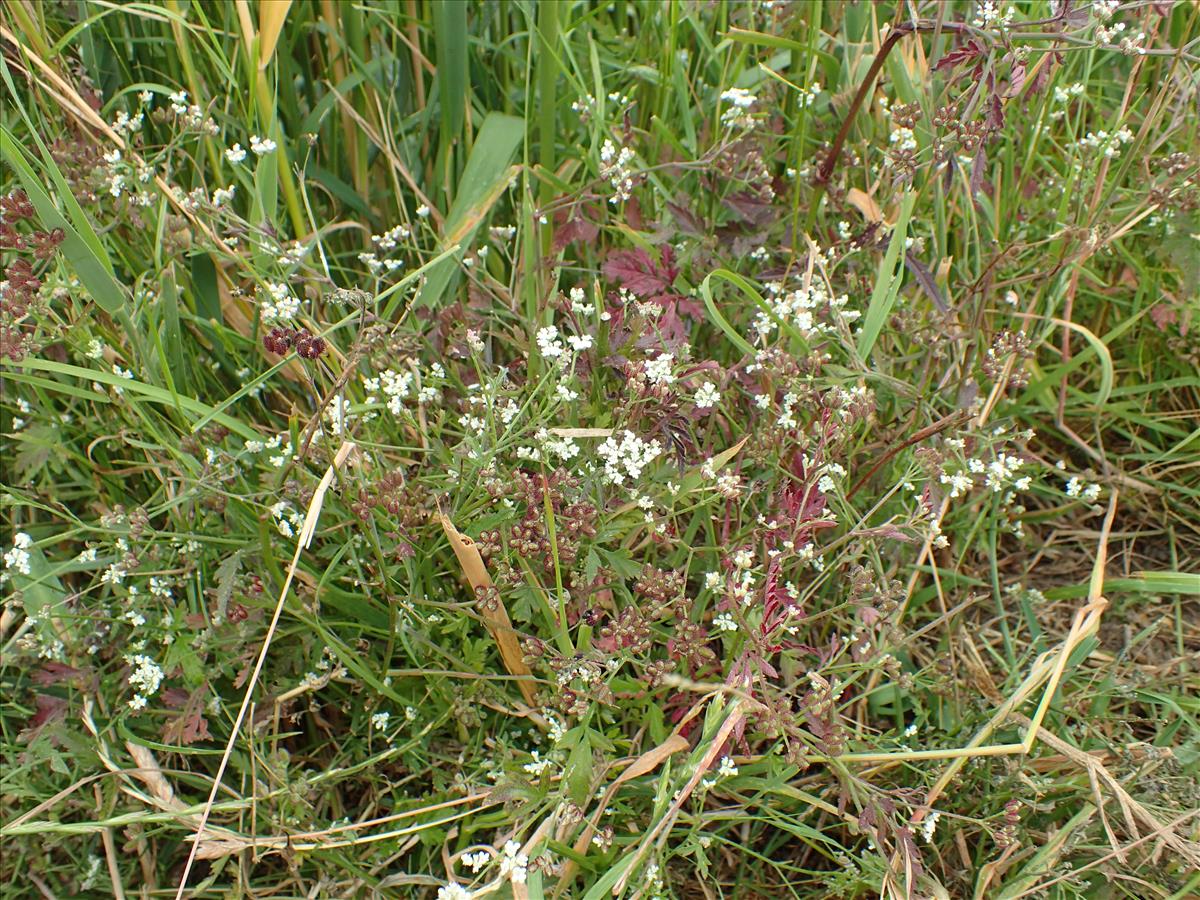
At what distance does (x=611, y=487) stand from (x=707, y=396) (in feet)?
0.82

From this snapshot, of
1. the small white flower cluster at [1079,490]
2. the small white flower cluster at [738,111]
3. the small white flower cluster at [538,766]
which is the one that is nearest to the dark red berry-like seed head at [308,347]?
the small white flower cluster at [538,766]

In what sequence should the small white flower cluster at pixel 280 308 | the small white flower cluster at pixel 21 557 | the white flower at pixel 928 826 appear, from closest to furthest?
the white flower at pixel 928 826, the small white flower cluster at pixel 280 308, the small white flower cluster at pixel 21 557

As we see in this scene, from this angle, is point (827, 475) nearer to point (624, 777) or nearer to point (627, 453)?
point (627, 453)

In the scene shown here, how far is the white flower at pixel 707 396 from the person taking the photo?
66.5 inches

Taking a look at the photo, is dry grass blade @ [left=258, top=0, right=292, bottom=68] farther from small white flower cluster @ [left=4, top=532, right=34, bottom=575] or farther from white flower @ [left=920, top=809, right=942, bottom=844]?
white flower @ [left=920, top=809, right=942, bottom=844]

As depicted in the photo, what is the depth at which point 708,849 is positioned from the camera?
6.08 ft

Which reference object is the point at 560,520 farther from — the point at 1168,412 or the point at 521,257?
the point at 1168,412

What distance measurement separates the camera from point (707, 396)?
1723mm

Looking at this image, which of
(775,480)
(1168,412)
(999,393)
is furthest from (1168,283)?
(775,480)

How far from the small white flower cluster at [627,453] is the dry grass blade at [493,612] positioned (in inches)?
9.3

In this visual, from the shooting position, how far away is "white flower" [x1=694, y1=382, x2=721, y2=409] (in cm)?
169

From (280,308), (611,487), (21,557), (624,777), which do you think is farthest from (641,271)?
(21,557)

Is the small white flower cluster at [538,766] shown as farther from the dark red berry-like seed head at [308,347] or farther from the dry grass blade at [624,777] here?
the dark red berry-like seed head at [308,347]

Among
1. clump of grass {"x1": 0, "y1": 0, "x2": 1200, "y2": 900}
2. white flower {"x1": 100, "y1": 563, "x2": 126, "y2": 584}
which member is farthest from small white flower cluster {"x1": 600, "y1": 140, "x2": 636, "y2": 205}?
white flower {"x1": 100, "y1": 563, "x2": 126, "y2": 584}
